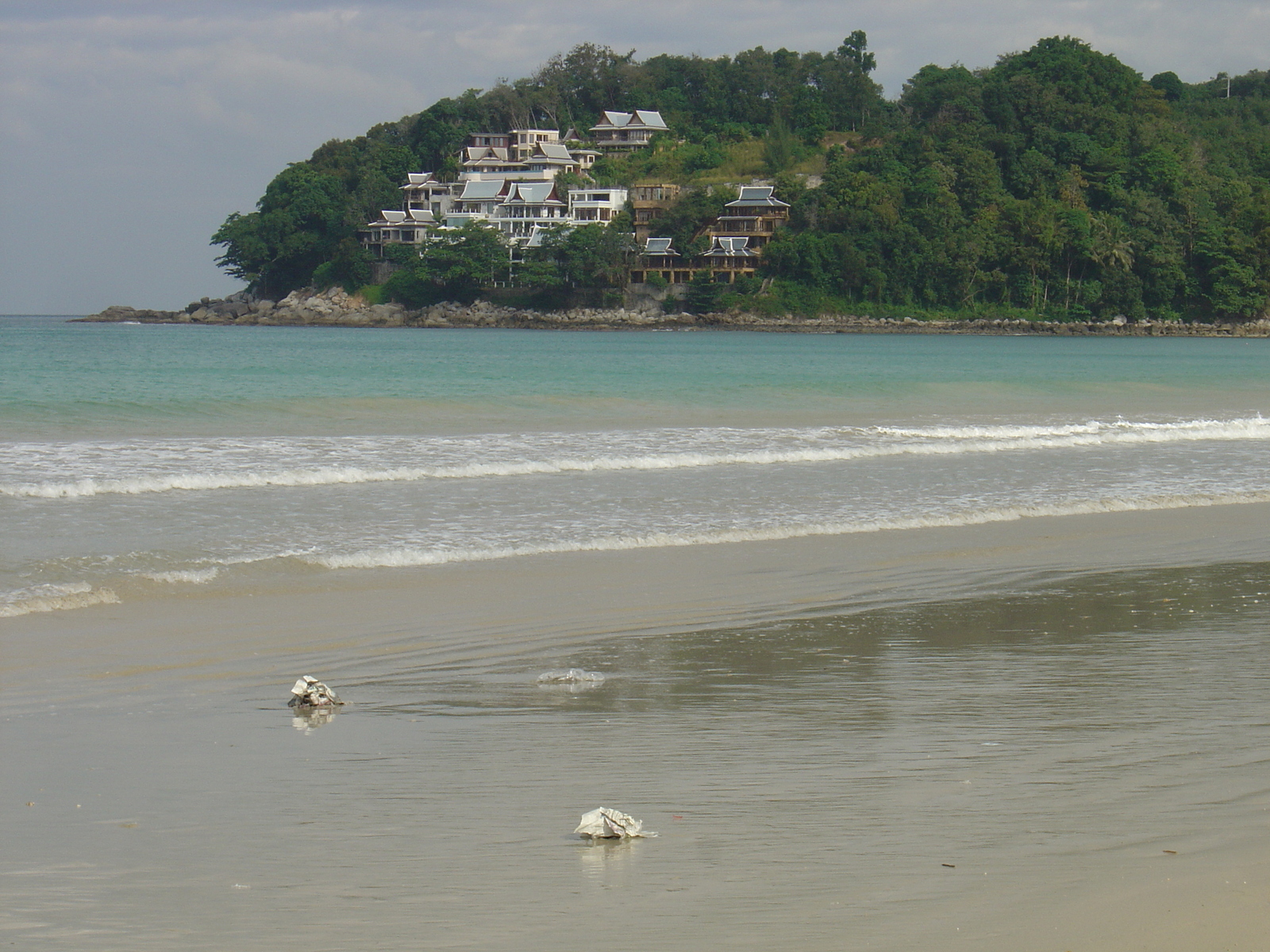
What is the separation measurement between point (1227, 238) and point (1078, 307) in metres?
13.3

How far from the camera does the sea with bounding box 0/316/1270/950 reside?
3.12 meters

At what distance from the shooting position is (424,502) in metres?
11.4

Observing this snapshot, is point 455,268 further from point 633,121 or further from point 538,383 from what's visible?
point 538,383

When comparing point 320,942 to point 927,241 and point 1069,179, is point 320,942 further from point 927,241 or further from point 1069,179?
point 1069,179

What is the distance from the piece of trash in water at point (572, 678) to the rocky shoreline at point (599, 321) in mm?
87625

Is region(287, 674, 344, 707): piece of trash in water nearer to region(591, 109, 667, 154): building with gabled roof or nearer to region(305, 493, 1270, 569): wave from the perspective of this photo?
region(305, 493, 1270, 569): wave

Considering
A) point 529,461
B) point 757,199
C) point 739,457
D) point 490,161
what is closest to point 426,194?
point 490,161

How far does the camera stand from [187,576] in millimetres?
7895

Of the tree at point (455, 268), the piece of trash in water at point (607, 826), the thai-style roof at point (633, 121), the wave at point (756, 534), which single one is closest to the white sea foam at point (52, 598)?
the wave at point (756, 534)

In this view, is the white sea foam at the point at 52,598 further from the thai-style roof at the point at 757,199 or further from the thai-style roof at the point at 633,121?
the thai-style roof at the point at 633,121

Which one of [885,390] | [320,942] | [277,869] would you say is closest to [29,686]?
[277,869]

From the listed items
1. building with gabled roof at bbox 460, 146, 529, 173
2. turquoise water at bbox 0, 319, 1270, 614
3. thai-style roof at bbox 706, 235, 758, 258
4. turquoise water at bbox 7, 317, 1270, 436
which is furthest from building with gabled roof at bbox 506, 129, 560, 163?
turquoise water at bbox 0, 319, 1270, 614

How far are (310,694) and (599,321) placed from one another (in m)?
96.4

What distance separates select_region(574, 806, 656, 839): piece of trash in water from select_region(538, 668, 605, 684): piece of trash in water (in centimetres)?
200
